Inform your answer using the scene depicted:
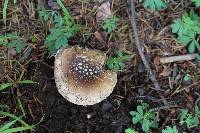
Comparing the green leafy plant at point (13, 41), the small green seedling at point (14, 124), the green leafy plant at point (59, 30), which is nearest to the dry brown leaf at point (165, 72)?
the green leafy plant at point (59, 30)

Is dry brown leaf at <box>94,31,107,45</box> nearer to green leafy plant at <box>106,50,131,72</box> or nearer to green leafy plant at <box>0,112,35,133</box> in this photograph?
green leafy plant at <box>106,50,131,72</box>

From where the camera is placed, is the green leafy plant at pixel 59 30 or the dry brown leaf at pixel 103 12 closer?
the green leafy plant at pixel 59 30

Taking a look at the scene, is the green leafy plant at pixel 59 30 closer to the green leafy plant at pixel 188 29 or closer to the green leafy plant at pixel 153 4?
the green leafy plant at pixel 153 4

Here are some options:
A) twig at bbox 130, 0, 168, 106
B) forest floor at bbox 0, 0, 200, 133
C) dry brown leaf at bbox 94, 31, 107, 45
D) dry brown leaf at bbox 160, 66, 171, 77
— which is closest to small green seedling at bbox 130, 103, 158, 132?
forest floor at bbox 0, 0, 200, 133

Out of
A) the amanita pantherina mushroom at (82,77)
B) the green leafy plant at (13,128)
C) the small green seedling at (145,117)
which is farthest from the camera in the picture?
the small green seedling at (145,117)

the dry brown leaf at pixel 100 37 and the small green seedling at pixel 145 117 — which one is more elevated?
the dry brown leaf at pixel 100 37

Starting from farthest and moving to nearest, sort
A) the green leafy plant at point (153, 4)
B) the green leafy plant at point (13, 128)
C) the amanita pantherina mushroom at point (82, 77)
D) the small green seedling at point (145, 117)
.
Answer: the green leafy plant at point (153, 4) < the small green seedling at point (145, 117) < the amanita pantherina mushroom at point (82, 77) < the green leafy plant at point (13, 128)
